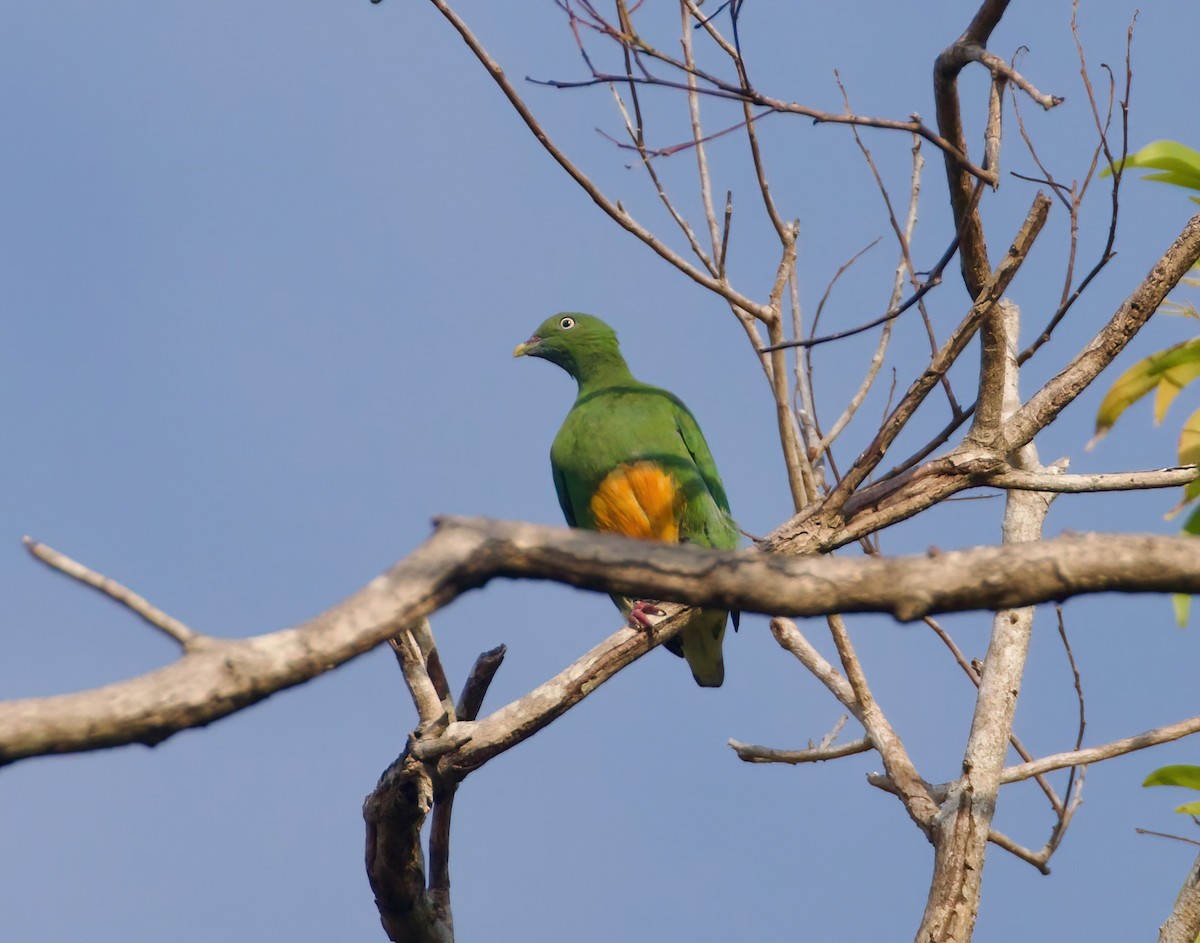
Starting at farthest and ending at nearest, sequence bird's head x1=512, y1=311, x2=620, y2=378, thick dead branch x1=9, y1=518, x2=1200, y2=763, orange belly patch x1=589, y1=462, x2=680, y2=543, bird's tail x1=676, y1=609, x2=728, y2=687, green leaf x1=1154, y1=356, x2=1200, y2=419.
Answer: bird's head x1=512, y1=311, x2=620, y2=378 → bird's tail x1=676, y1=609, x2=728, y2=687 → orange belly patch x1=589, y1=462, x2=680, y2=543 → green leaf x1=1154, y1=356, x2=1200, y2=419 → thick dead branch x1=9, y1=518, x2=1200, y2=763

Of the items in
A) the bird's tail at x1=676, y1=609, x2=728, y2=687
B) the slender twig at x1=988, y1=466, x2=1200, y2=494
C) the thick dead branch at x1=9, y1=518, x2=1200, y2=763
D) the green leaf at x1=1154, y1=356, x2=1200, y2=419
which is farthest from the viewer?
the bird's tail at x1=676, y1=609, x2=728, y2=687

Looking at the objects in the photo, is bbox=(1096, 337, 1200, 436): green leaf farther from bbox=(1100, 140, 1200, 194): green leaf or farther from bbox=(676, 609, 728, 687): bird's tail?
bbox=(676, 609, 728, 687): bird's tail

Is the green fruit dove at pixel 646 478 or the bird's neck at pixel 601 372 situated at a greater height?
the bird's neck at pixel 601 372

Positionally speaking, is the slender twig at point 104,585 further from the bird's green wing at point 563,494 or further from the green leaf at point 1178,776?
the bird's green wing at point 563,494

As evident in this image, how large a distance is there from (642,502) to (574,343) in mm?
1277

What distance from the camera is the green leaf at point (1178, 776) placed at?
3584 mm

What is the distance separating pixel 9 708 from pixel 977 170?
257 centimetres

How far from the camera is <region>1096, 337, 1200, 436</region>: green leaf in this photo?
2742mm

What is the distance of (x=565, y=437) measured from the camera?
5477mm

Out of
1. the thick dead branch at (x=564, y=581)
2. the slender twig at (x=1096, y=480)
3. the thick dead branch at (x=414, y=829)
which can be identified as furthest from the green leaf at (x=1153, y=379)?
the thick dead branch at (x=414, y=829)

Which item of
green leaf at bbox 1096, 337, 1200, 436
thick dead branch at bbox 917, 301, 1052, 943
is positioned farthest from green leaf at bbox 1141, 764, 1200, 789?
green leaf at bbox 1096, 337, 1200, 436

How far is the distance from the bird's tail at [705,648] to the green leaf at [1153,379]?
258 cm

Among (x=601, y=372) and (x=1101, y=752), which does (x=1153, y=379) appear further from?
(x=601, y=372)

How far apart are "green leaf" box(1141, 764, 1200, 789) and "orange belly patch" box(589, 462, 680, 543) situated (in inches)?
81.0
